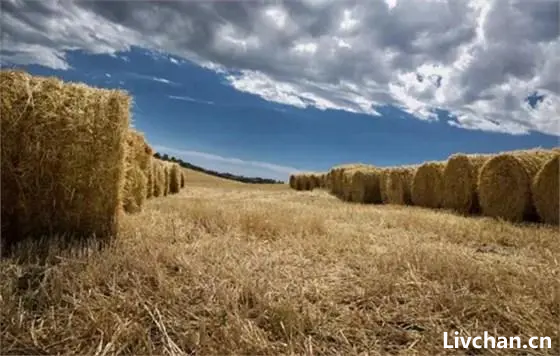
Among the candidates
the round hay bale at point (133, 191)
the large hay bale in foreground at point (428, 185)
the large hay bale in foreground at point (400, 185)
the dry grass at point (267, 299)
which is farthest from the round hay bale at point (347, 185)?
the dry grass at point (267, 299)

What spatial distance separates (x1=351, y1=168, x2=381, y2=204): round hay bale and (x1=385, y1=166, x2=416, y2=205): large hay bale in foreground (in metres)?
1.95

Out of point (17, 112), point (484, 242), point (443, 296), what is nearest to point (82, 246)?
point (17, 112)

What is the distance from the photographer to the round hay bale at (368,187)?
18031 millimetres

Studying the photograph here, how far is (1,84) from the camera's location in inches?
178

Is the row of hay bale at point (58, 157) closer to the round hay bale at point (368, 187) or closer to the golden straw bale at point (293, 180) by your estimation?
the round hay bale at point (368, 187)

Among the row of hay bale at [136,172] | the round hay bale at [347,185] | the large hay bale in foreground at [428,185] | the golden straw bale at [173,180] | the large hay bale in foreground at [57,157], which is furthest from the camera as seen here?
the golden straw bale at [173,180]

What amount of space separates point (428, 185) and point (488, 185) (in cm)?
365

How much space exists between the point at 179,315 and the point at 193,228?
2706mm

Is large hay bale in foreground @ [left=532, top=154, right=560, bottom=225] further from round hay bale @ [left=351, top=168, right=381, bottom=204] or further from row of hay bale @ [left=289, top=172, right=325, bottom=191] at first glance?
row of hay bale @ [left=289, top=172, right=325, bottom=191]

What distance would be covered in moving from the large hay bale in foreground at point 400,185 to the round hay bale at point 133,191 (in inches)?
330

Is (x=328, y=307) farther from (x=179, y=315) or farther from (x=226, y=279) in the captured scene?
(x=179, y=315)

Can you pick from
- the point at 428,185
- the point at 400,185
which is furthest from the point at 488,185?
the point at 400,185

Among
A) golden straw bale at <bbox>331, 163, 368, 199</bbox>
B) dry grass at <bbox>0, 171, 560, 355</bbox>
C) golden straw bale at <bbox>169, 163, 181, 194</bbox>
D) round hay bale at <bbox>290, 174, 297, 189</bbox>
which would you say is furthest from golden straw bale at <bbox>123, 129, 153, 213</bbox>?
round hay bale at <bbox>290, 174, 297, 189</bbox>

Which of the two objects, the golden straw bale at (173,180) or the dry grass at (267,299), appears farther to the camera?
the golden straw bale at (173,180)
